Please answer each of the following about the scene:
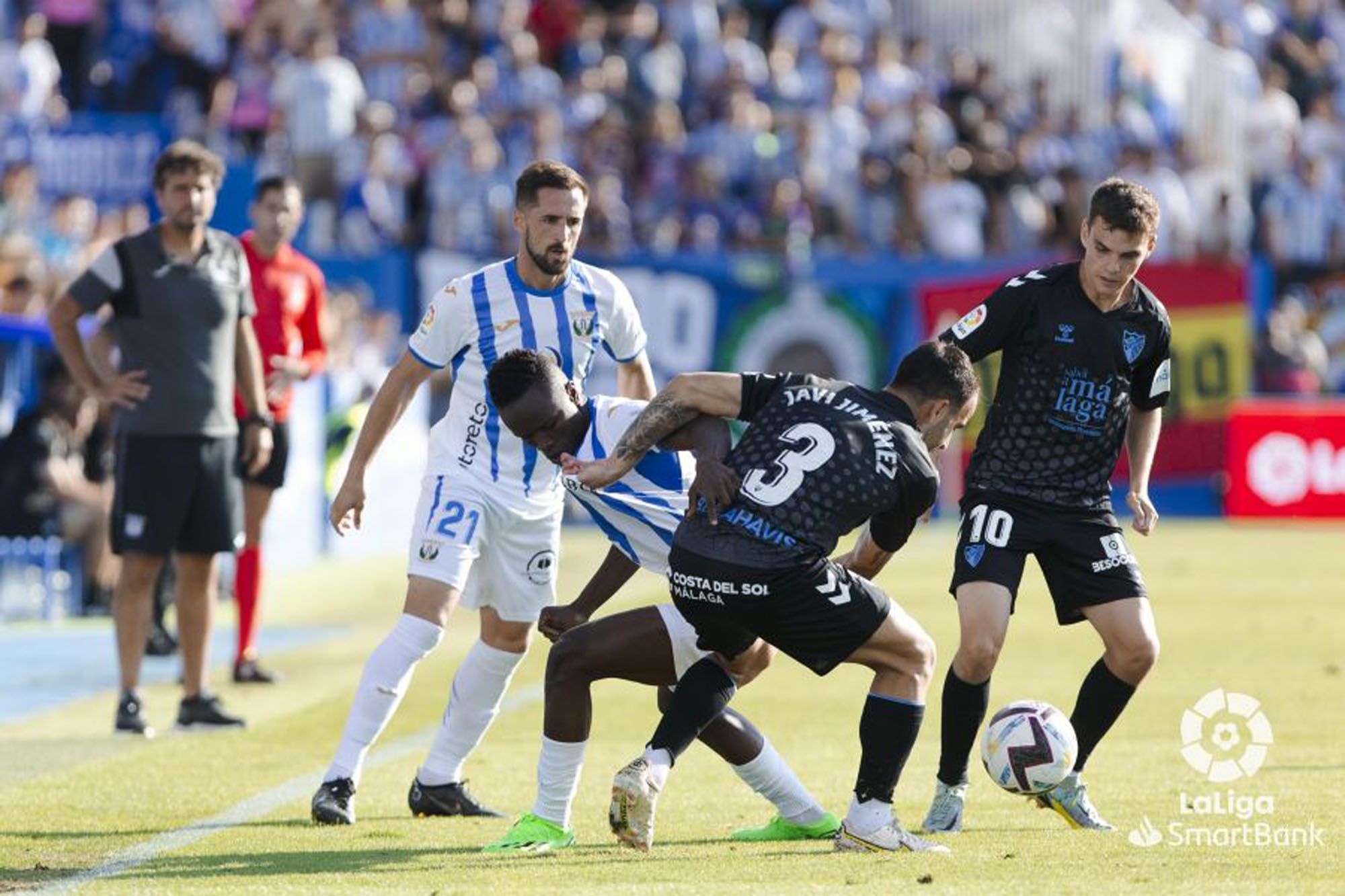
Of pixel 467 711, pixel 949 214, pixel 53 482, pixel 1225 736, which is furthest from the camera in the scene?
pixel 949 214

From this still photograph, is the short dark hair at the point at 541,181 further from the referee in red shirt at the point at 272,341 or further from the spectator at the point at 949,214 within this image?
the spectator at the point at 949,214

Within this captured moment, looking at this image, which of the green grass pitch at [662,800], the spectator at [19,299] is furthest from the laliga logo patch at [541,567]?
the spectator at [19,299]

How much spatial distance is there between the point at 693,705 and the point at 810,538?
2.01 feet

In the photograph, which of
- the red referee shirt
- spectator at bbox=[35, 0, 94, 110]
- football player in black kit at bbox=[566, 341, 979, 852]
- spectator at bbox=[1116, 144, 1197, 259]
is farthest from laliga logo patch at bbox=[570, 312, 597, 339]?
spectator at bbox=[35, 0, 94, 110]

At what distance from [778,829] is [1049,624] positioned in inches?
300

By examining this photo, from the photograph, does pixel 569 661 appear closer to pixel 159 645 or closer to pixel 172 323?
pixel 172 323

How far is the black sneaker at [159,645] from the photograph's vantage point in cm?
1263

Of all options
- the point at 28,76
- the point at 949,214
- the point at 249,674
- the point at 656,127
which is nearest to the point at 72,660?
the point at 249,674

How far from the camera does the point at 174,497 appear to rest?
9.66 metres

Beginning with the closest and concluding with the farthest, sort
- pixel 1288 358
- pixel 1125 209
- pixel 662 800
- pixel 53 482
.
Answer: pixel 1125 209 → pixel 662 800 → pixel 53 482 → pixel 1288 358

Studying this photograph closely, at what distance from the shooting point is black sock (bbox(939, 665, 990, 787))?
7.13 meters

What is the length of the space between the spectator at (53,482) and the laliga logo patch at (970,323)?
28.0ft

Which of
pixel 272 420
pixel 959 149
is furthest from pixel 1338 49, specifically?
pixel 272 420

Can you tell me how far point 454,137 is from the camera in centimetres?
2477
